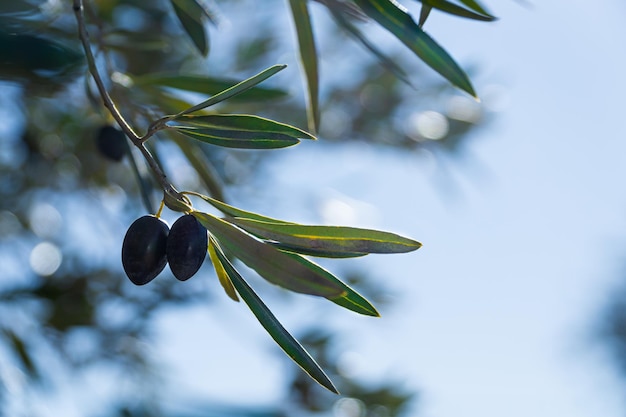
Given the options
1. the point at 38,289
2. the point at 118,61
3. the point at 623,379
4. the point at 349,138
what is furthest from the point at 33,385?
the point at 623,379

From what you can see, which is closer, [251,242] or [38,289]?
[251,242]

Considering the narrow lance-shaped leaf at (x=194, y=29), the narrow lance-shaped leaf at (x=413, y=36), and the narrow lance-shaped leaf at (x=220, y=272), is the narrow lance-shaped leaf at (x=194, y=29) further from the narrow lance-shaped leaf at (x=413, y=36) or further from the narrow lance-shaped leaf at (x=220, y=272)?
the narrow lance-shaped leaf at (x=220, y=272)

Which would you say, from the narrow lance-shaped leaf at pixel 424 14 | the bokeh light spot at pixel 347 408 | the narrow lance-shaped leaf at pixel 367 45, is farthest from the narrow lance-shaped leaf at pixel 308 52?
the bokeh light spot at pixel 347 408

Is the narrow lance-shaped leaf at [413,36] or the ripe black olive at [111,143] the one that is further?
the ripe black olive at [111,143]

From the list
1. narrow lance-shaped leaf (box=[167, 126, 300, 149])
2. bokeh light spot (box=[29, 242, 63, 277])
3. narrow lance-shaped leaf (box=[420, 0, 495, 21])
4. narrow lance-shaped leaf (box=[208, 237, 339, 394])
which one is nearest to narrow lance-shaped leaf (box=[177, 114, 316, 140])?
narrow lance-shaped leaf (box=[167, 126, 300, 149])

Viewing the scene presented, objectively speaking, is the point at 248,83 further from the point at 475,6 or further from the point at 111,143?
the point at 111,143

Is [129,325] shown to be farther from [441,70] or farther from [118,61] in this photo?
[441,70]
